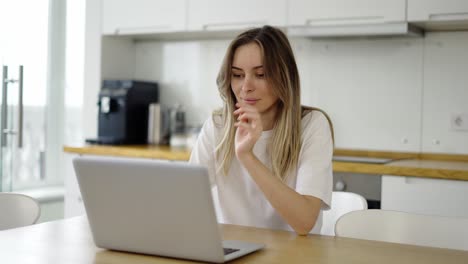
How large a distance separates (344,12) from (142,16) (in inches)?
47.4

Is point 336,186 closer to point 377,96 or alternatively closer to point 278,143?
point 377,96

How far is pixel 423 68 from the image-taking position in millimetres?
3311

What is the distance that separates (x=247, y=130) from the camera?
Result: 68.4 inches

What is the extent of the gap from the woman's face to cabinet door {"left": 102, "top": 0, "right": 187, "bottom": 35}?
1.77 metres

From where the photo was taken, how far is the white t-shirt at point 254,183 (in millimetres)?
1824

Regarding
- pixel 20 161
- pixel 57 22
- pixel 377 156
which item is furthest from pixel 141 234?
pixel 57 22

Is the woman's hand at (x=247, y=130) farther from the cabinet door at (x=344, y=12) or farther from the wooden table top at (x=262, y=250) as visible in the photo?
the cabinet door at (x=344, y=12)

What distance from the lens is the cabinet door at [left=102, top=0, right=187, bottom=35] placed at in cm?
367

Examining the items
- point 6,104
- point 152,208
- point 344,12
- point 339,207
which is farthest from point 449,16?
point 6,104

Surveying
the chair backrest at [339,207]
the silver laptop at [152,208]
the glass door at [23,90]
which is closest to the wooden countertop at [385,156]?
the glass door at [23,90]

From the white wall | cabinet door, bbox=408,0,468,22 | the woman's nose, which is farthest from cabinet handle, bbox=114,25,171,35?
the woman's nose

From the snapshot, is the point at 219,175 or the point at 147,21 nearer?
the point at 219,175

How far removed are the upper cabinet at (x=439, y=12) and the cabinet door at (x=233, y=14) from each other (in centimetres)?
65

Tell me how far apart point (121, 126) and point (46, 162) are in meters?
0.73
